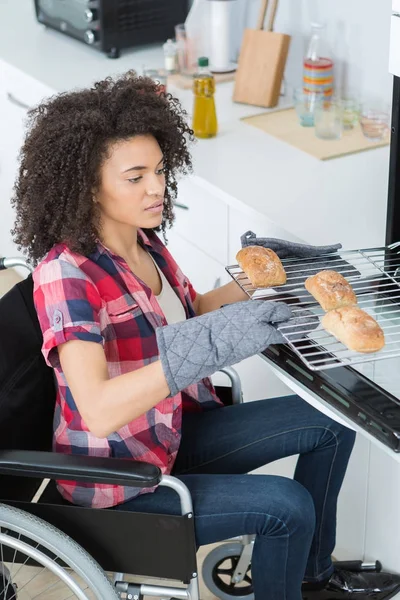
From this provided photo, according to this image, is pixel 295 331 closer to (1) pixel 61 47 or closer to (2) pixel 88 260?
(2) pixel 88 260

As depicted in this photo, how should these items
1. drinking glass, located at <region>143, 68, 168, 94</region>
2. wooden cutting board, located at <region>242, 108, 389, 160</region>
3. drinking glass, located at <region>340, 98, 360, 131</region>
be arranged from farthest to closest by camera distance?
drinking glass, located at <region>143, 68, 168, 94</region> < drinking glass, located at <region>340, 98, 360, 131</region> < wooden cutting board, located at <region>242, 108, 389, 160</region>

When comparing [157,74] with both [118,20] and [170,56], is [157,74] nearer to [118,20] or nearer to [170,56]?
[170,56]

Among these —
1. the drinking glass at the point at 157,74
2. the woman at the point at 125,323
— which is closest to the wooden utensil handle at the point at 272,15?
the drinking glass at the point at 157,74

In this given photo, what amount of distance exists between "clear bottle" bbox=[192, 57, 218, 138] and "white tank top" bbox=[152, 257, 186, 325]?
0.76m

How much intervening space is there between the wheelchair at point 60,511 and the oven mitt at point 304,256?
41cm

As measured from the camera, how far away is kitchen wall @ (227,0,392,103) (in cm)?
238

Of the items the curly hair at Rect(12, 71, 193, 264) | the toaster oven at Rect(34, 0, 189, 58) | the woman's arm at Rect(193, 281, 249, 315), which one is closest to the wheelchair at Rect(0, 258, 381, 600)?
the curly hair at Rect(12, 71, 193, 264)

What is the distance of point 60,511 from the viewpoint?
144 cm

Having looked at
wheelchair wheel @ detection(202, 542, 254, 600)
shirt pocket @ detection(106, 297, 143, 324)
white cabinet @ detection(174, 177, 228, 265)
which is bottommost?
wheelchair wheel @ detection(202, 542, 254, 600)

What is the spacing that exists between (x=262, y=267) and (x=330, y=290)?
A: 0.46 ft

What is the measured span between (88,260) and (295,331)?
36 centimetres

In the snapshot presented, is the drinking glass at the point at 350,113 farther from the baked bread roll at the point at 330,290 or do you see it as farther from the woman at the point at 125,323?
the baked bread roll at the point at 330,290

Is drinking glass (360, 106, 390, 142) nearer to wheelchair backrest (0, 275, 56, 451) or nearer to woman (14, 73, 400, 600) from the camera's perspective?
woman (14, 73, 400, 600)

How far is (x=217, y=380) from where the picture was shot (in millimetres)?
2381
